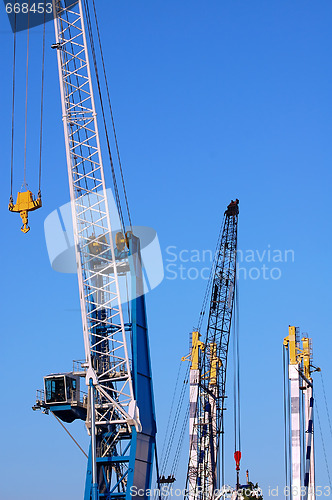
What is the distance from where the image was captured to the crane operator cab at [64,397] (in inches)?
2670

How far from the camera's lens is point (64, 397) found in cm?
6775

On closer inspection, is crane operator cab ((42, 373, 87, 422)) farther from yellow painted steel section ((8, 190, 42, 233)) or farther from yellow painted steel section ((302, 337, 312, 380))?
yellow painted steel section ((302, 337, 312, 380))

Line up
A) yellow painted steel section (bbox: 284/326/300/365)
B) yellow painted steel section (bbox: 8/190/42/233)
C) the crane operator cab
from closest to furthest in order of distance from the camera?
1. yellow painted steel section (bbox: 8/190/42/233)
2. the crane operator cab
3. yellow painted steel section (bbox: 284/326/300/365)

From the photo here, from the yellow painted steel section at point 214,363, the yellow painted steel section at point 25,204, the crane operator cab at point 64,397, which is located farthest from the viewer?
the yellow painted steel section at point 214,363

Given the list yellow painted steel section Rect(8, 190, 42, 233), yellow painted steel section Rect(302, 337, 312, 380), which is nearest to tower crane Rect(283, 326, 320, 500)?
yellow painted steel section Rect(302, 337, 312, 380)

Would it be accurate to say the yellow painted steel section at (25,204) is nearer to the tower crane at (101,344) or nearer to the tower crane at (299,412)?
the tower crane at (101,344)

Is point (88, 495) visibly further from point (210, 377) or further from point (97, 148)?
point (210, 377)

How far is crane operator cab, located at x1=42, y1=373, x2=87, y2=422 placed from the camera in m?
67.8

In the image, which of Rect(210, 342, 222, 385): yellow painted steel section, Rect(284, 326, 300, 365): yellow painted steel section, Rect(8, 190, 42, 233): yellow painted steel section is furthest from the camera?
Rect(210, 342, 222, 385): yellow painted steel section

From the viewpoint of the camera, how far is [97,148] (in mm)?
69875

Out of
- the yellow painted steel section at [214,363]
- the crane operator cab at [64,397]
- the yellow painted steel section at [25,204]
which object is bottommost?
the crane operator cab at [64,397]

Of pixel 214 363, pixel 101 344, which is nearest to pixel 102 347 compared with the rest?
pixel 101 344

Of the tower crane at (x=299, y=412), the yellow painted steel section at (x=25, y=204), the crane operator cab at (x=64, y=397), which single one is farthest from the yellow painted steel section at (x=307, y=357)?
the yellow painted steel section at (x=25, y=204)

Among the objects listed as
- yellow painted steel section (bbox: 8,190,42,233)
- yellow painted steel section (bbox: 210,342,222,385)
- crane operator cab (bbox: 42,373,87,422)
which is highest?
yellow painted steel section (bbox: 210,342,222,385)
